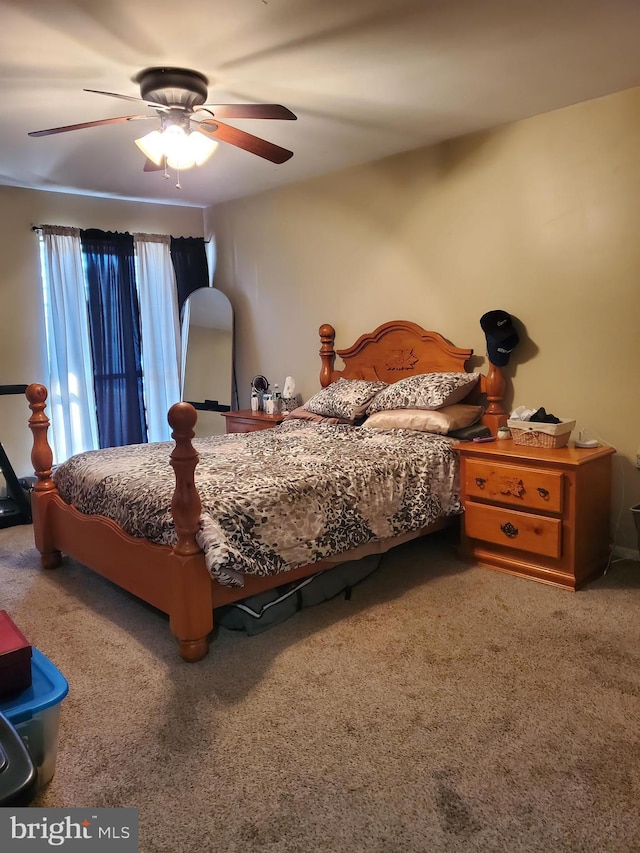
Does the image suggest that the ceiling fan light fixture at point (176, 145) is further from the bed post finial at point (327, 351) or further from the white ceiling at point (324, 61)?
Result: the bed post finial at point (327, 351)

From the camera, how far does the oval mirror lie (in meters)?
5.26

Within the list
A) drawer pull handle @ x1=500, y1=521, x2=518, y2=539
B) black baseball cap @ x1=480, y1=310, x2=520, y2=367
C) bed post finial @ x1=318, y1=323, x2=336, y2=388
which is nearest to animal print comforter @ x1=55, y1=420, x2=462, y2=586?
drawer pull handle @ x1=500, y1=521, x2=518, y2=539

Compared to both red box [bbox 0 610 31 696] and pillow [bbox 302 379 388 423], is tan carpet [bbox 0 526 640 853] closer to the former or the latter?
red box [bbox 0 610 31 696]

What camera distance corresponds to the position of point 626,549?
3.19 metres

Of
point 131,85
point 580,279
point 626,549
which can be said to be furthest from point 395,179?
point 626,549

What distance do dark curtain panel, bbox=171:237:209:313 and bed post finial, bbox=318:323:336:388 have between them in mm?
1566

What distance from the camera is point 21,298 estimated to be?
4574 mm

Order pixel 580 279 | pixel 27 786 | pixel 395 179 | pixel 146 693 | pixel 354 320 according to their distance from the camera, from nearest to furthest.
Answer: pixel 27 786 < pixel 146 693 < pixel 580 279 < pixel 395 179 < pixel 354 320

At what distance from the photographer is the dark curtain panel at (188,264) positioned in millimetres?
5355

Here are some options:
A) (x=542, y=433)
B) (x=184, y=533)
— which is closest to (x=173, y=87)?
(x=184, y=533)

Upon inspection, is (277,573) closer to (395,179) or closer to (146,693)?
(146,693)

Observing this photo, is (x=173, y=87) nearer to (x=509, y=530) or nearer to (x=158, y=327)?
(x=509, y=530)

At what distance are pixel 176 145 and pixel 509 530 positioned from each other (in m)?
2.41

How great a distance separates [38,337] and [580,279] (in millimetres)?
3815
